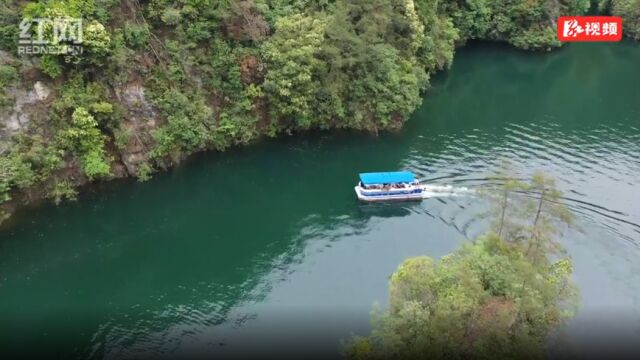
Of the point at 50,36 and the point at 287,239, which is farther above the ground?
the point at 50,36

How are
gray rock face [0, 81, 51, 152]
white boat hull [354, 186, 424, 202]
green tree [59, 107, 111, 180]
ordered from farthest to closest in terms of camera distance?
white boat hull [354, 186, 424, 202]
green tree [59, 107, 111, 180]
gray rock face [0, 81, 51, 152]

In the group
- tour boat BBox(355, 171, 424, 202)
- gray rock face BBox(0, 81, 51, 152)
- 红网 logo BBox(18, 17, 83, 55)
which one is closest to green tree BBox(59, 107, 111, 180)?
gray rock face BBox(0, 81, 51, 152)

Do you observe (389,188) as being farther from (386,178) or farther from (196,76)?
(196,76)

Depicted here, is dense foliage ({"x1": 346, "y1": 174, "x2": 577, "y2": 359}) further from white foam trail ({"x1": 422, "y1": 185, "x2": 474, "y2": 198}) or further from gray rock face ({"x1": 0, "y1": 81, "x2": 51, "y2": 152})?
gray rock face ({"x1": 0, "y1": 81, "x2": 51, "y2": 152})

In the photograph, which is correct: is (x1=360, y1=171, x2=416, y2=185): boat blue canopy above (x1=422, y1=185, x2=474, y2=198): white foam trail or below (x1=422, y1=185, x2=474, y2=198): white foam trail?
above
